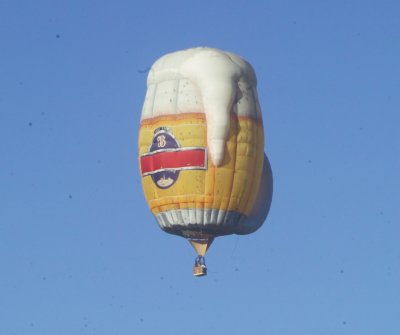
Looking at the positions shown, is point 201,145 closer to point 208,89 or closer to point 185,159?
point 185,159

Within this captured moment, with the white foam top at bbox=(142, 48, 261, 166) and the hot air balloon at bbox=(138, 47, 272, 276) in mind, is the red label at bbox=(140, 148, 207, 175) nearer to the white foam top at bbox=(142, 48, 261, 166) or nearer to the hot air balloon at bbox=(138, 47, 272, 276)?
the hot air balloon at bbox=(138, 47, 272, 276)

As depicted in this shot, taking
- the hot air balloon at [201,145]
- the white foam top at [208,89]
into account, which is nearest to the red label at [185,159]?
the hot air balloon at [201,145]

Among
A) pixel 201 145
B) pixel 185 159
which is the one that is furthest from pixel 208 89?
pixel 185 159

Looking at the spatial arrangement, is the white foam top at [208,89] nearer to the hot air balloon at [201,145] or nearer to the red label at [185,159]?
the hot air balloon at [201,145]

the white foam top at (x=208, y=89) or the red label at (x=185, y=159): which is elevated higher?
the white foam top at (x=208, y=89)
